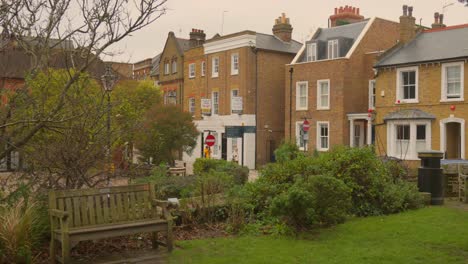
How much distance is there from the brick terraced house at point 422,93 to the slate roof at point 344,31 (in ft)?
12.5

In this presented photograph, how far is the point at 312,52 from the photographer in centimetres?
3450

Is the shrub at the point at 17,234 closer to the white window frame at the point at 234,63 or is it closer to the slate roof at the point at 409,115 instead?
the slate roof at the point at 409,115

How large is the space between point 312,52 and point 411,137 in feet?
31.3

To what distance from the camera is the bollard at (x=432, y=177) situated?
13.1 meters

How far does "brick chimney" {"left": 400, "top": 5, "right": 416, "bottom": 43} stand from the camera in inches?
1191

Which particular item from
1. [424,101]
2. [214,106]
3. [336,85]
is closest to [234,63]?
[214,106]

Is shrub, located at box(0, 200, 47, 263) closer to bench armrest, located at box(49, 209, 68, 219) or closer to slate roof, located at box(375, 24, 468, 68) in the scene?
bench armrest, located at box(49, 209, 68, 219)

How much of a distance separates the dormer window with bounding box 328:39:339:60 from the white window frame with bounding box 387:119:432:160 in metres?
6.30

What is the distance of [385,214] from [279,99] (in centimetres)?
2722

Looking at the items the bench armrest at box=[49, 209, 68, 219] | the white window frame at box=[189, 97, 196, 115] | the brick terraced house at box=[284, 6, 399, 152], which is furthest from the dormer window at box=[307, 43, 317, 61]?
the bench armrest at box=[49, 209, 68, 219]

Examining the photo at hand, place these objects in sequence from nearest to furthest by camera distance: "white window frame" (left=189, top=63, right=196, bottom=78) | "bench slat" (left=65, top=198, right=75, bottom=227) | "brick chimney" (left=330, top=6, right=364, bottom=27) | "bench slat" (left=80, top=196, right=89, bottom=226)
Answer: "bench slat" (left=65, top=198, right=75, bottom=227) → "bench slat" (left=80, top=196, right=89, bottom=226) → "brick chimney" (left=330, top=6, right=364, bottom=27) → "white window frame" (left=189, top=63, right=196, bottom=78)

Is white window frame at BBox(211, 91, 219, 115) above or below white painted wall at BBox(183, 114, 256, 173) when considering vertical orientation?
above

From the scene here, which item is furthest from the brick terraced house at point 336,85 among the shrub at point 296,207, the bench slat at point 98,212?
the bench slat at point 98,212

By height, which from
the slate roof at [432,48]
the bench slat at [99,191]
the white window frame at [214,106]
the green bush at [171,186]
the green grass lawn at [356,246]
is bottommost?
the green grass lawn at [356,246]
